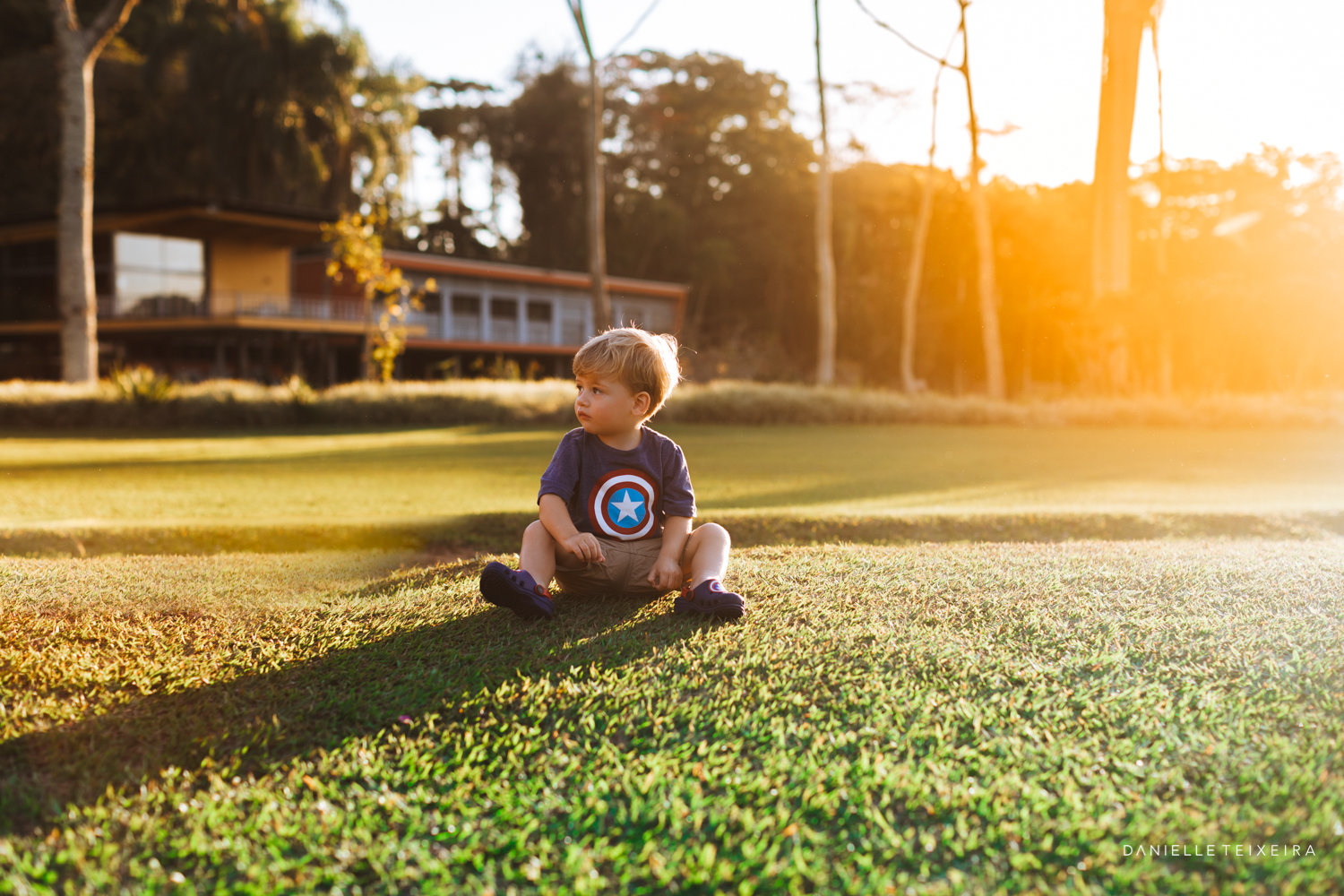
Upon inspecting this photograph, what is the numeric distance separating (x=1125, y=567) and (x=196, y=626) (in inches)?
116

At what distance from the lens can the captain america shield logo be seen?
9.39ft

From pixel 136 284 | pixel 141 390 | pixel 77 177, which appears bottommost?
pixel 141 390

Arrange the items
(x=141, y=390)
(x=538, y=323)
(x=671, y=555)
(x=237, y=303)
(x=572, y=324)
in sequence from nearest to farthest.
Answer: (x=671, y=555)
(x=141, y=390)
(x=237, y=303)
(x=538, y=323)
(x=572, y=324)

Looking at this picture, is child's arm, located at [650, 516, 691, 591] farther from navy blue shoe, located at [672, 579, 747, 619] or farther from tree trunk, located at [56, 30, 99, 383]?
tree trunk, located at [56, 30, 99, 383]

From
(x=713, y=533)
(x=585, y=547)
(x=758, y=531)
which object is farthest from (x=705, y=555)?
(x=758, y=531)

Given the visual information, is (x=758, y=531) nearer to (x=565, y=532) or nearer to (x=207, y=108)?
(x=565, y=532)

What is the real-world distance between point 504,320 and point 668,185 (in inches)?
475

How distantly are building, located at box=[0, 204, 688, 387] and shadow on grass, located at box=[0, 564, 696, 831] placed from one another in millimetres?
20827

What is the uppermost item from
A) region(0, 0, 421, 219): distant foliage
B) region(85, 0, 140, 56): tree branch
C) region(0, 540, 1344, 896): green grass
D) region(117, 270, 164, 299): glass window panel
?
region(0, 0, 421, 219): distant foliage

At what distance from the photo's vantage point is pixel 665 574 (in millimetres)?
2729

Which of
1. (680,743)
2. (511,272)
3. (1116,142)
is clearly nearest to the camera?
(680,743)

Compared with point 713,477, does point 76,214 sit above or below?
above

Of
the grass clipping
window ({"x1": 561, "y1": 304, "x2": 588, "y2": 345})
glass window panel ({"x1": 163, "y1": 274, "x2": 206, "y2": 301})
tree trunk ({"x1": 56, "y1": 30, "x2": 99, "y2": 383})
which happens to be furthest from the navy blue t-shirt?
window ({"x1": 561, "y1": 304, "x2": 588, "y2": 345})

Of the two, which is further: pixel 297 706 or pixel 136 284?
pixel 136 284
